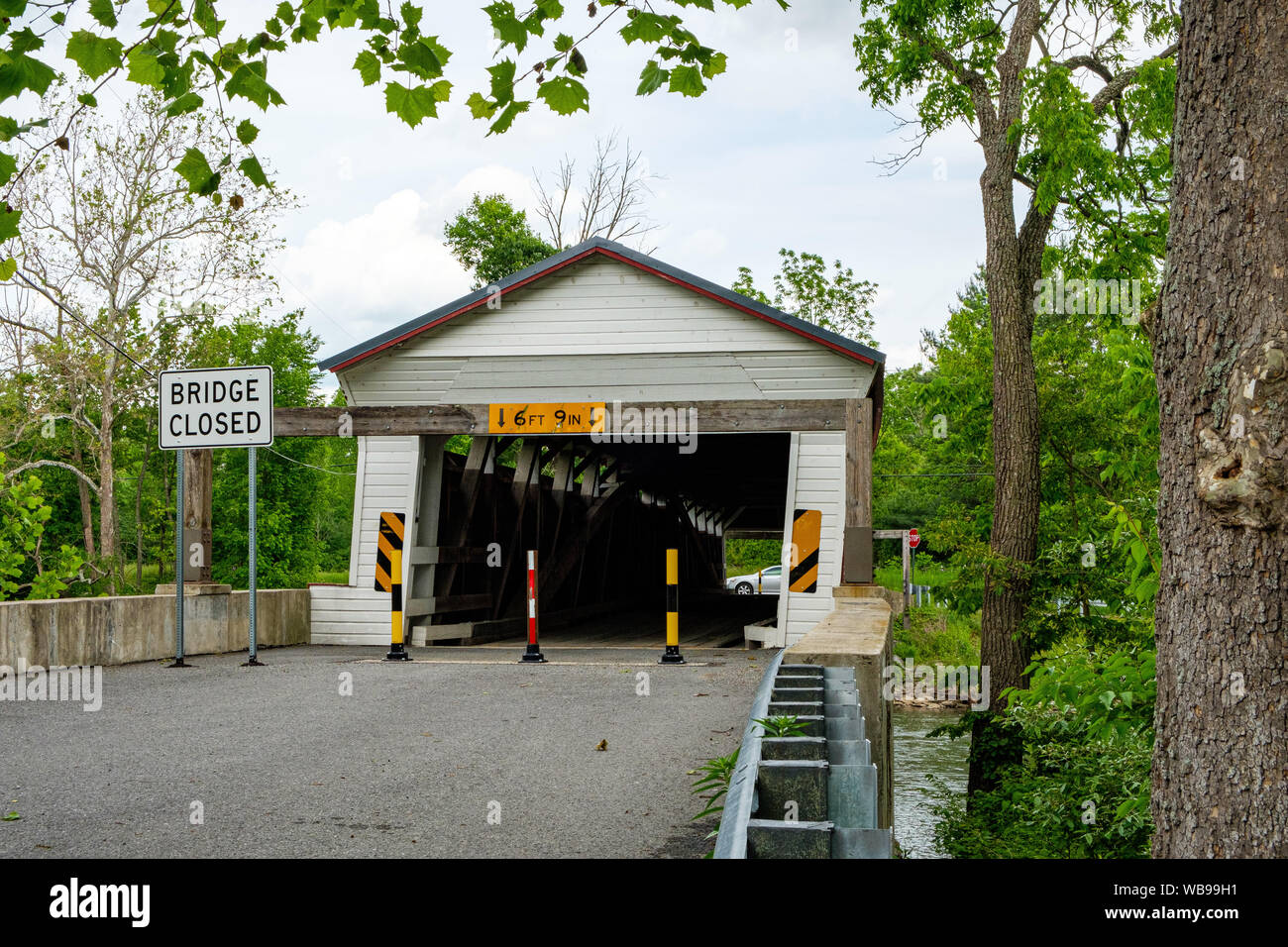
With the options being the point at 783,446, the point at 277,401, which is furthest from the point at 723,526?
the point at 783,446

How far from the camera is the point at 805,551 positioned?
1380cm

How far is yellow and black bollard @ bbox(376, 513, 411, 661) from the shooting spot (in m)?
12.4

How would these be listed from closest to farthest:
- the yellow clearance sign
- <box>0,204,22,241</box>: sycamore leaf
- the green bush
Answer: <box>0,204,22,241</box>: sycamore leaf, the green bush, the yellow clearance sign

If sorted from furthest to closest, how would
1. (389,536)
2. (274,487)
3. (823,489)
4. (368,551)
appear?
(274,487) < (368,551) < (823,489) < (389,536)

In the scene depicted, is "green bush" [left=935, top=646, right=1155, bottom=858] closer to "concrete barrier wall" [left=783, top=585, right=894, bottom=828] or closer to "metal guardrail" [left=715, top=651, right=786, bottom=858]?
"concrete barrier wall" [left=783, top=585, right=894, bottom=828]

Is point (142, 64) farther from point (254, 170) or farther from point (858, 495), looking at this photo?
point (858, 495)

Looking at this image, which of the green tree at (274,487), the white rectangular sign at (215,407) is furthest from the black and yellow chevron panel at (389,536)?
the green tree at (274,487)

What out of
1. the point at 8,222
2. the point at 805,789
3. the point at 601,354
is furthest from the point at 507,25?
the point at 601,354

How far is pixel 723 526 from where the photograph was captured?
4300 centimetres

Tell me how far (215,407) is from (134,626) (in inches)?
90.3

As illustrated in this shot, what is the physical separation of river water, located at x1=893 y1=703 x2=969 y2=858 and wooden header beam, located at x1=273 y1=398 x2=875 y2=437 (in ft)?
15.0

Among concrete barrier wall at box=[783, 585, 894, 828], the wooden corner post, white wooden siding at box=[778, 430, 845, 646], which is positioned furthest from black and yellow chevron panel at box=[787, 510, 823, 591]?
concrete barrier wall at box=[783, 585, 894, 828]
